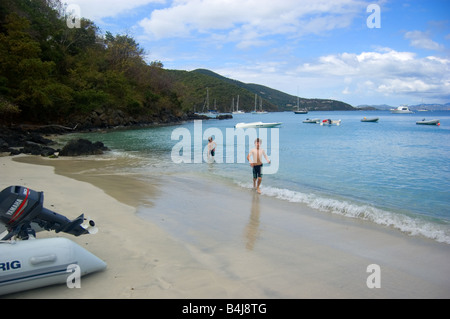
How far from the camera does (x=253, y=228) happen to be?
7.06 meters

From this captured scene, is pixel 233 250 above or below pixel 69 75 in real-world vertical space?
below

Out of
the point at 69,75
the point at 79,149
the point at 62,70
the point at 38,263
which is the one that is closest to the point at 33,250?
the point at 38,263

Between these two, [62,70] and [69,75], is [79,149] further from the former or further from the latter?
[62,70]

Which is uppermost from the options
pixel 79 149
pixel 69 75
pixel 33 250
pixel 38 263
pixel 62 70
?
pixel 62 70

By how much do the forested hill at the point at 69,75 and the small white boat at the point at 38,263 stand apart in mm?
26861

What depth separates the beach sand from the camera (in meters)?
4.29

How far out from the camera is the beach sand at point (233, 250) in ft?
14.1

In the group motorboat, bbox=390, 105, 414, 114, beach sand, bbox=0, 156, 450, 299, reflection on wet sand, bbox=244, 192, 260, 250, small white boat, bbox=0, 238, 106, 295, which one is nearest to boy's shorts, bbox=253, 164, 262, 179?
beach sand, bbox=0, 156, 450, 299

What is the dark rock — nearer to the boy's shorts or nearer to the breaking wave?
the boy's shorts

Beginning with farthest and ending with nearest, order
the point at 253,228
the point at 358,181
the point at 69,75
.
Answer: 1. the point at 69,75
2. the point at 358,181
3. the point at 253,228

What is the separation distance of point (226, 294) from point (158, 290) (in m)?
0.86

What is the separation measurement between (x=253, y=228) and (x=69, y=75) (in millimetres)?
43688

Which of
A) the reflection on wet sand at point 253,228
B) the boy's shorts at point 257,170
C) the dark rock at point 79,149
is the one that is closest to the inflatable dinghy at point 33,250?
the reflection on wet sand at point 253,228
